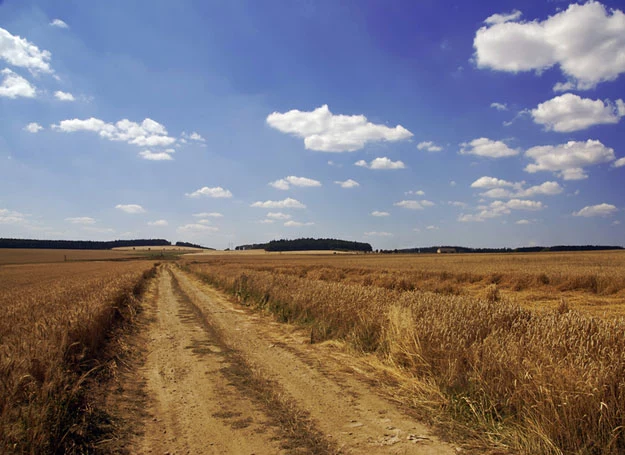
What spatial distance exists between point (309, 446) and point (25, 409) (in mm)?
3256

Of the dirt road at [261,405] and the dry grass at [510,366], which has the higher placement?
the dry grass at [510,366]

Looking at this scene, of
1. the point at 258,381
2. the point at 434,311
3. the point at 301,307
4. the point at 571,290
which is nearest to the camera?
the point at 258,381

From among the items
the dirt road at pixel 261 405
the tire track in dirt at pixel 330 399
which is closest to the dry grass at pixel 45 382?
the dirt road at pixel 261 405

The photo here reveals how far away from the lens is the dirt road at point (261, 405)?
452 cm

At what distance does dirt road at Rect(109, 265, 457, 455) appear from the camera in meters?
4.52

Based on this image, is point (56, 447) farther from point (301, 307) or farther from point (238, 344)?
point (301, 307)

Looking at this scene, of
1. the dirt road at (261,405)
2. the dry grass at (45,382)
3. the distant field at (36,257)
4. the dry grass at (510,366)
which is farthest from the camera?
the distant field at (36,257)

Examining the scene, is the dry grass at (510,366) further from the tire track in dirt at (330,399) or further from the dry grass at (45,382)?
the dry grass at (45,382)

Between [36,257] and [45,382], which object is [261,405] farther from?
[36,257]

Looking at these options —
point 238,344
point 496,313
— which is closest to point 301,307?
point 238,344

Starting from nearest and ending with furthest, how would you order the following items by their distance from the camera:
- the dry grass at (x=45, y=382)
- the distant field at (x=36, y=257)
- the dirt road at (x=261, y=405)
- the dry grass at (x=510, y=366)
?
the dry grass at (x=45, y=382) < the dry grass at (x=510, y=366) < the dirt road at (x=261, y=405) < the distant field at (x=36, y=257)

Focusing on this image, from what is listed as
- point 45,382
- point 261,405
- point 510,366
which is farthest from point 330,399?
point 45,382

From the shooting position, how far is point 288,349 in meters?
9.59

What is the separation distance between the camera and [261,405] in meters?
5.73
